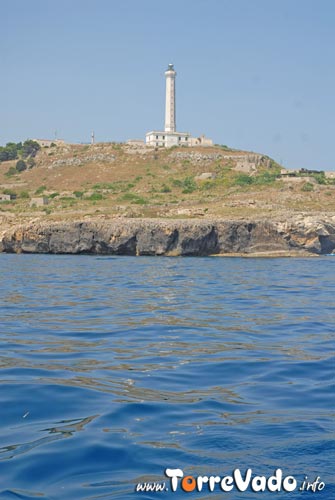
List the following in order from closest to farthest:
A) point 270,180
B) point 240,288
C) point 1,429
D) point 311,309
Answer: point 1,429, point 311,309, point 240,288, point 270,180

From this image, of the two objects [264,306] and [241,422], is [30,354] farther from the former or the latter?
[264,306]

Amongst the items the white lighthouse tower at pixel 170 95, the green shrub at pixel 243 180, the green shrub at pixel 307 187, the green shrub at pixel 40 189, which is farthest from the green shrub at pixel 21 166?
the green shrub at pixel 307 187

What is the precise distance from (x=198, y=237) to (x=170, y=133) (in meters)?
63.0

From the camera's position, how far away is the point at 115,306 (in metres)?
16.4

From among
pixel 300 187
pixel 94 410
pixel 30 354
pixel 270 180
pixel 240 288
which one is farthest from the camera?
pixel 270 180

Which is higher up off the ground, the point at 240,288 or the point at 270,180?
the point at 270,180

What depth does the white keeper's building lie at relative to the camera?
10700cm

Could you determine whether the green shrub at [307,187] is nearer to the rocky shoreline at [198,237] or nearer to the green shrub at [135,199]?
the green shrub at [135,199]

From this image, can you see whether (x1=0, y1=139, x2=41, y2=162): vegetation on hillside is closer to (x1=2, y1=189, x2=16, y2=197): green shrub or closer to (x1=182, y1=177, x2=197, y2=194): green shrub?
(x1=2, y1=189, x2=16, y2=197): green shrub

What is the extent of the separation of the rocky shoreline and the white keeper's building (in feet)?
196

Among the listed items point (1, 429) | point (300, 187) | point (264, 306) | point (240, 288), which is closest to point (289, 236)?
point (300, 187)

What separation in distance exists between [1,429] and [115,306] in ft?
32.6

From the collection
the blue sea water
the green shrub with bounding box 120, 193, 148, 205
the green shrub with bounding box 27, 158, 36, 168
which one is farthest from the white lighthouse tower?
the blue sea water

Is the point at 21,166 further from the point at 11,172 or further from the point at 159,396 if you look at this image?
the point at 159,396
